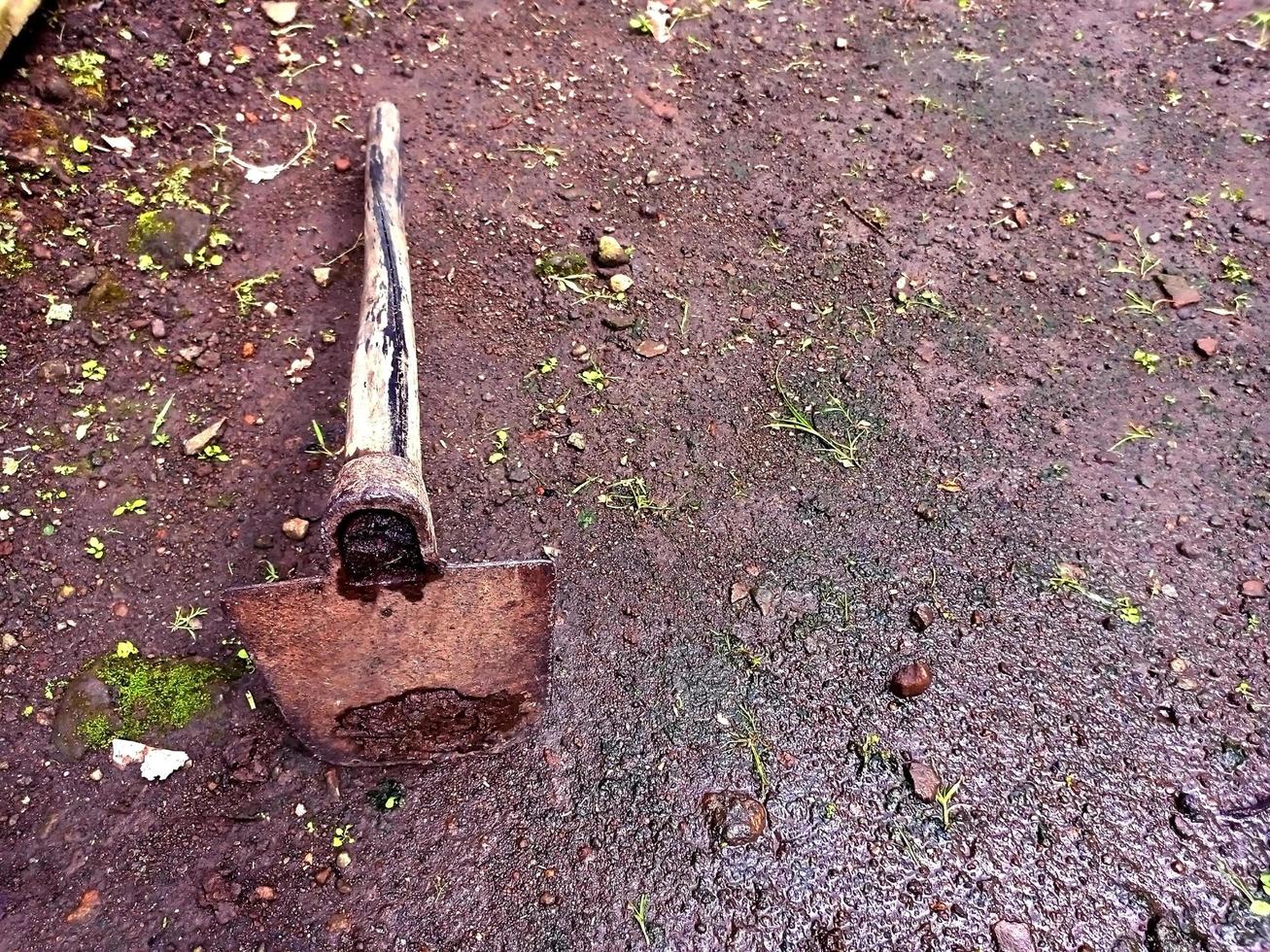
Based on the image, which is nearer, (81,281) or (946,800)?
(946,800)

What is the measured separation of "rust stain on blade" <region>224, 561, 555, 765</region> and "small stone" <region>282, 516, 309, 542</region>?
2.10 feet

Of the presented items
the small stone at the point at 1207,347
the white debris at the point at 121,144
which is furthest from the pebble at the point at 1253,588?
the white debris at the point at 121,144

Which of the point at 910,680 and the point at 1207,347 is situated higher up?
the point at 1207,347

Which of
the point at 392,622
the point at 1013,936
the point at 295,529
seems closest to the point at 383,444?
the point at 392,622

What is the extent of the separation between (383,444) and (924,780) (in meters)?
1.68

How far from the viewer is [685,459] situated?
2732mm

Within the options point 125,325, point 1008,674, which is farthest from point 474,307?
point 1008,674

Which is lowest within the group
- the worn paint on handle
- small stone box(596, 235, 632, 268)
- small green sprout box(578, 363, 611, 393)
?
small green sprout box(578, 363, 611, 393)

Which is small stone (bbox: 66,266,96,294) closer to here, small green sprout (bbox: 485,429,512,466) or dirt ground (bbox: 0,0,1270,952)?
dirt ground (bbox: 0,0,1270,952)

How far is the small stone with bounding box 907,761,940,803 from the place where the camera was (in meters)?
2.14

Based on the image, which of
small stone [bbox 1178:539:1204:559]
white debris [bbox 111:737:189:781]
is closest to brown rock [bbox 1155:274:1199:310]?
small stone [bbox 1178:539:1204:559]

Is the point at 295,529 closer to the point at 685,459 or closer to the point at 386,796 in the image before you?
the point at 386,796

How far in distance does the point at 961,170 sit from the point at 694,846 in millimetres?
3092

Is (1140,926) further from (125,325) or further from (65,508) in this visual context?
(125,325)
